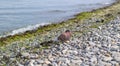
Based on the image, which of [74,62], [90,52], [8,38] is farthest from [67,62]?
[8,38]

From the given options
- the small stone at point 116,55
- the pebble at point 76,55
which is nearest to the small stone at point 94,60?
the pebble at point 76,55

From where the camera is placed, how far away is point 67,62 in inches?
490

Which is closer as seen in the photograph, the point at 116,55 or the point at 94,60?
the point at 94,60

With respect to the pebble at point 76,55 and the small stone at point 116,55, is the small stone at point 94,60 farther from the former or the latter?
the small stone at point 116,55

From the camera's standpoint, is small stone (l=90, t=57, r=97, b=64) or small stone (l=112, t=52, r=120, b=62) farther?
small stone (l=112, t=52, r=120, b=62)

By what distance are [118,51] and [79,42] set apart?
2517 millimetres

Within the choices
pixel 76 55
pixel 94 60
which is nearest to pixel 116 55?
pixel 94 60

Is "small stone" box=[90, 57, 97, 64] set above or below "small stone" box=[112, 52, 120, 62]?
above

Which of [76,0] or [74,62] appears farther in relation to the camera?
[76,0]

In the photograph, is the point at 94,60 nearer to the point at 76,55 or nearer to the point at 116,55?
the point at 76,55

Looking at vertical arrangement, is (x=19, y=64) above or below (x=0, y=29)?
above

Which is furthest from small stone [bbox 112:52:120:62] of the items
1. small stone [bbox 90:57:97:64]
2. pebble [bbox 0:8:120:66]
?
small stone [bbox 90:57:97:64]

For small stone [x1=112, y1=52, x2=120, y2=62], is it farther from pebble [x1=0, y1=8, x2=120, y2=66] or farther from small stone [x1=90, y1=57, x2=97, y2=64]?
small stone [x1=90, y1=57, x2=97, y2=64]

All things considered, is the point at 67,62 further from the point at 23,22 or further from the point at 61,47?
the point at 23,22
